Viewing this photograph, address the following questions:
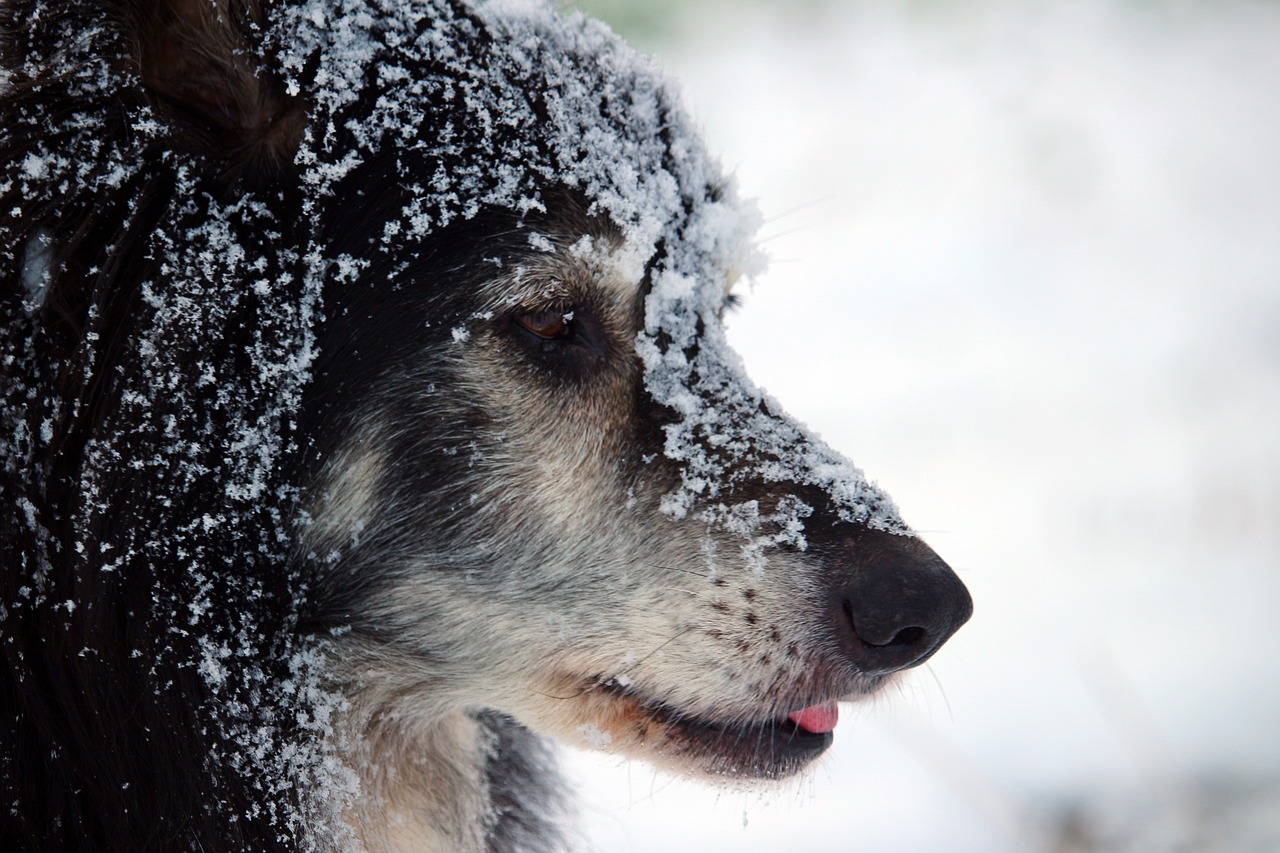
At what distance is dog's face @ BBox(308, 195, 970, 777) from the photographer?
1865mm

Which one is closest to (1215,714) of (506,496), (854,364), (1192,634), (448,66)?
(1192,634)

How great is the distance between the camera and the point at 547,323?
1.94 metres

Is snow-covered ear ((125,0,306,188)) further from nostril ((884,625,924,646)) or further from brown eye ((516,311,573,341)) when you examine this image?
nostril ((884,625,924,646))

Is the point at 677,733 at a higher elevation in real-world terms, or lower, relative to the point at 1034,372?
lower

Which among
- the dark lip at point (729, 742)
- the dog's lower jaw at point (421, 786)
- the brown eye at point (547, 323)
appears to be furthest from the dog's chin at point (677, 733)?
the brown eye at point (547, 323)

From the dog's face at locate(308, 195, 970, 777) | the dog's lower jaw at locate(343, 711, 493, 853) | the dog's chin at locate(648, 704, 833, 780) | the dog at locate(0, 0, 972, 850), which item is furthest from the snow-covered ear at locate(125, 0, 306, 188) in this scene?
the dog's chin at locate(648, 704, 833, 780)

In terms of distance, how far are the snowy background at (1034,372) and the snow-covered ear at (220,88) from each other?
4.57 ft

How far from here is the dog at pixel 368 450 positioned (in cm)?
168

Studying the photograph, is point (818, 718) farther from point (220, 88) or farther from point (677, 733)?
point (220, 88)

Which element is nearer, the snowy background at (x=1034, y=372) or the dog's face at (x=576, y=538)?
the dog's face at (x=576, y=538)

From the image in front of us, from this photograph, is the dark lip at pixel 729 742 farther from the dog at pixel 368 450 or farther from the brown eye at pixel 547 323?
the brown eye at pixel 547 323

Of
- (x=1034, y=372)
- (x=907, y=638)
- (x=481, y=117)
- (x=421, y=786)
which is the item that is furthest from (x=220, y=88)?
(x=1034, y=372)

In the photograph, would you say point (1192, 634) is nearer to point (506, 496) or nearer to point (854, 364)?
point (854, 364)

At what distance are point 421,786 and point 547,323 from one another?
955 mm
